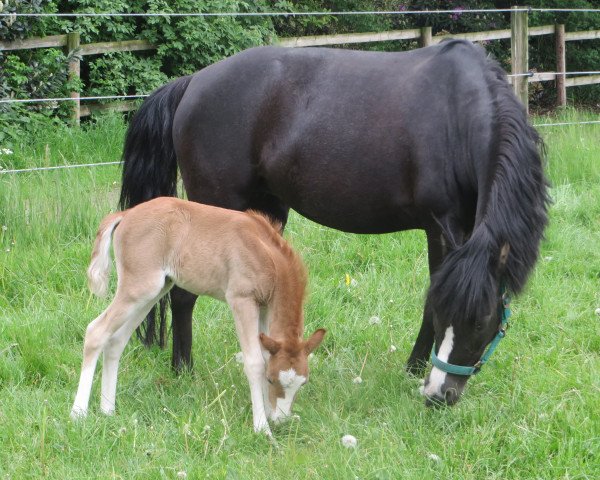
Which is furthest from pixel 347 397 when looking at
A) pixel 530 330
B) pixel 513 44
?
pixel 513 44

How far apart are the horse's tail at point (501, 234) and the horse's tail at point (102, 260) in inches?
59.4

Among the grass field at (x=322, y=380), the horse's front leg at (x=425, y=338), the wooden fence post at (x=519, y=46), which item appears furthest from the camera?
the wooden fence post at (x=519, y=46)

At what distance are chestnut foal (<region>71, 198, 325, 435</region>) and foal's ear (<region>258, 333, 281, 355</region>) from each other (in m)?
0.04

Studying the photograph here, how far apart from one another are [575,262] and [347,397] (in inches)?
93.8

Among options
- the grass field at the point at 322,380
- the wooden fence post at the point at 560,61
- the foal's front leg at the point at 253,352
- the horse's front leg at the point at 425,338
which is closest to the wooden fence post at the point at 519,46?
the grass field at the point at 322,380

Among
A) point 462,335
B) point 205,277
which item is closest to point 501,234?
point 462,335

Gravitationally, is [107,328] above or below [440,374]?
above

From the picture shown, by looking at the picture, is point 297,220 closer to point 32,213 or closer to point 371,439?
point 32,213

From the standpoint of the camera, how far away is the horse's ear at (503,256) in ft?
11.3

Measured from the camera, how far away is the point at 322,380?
4211 mm

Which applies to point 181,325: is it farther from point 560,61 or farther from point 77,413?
point 560,61

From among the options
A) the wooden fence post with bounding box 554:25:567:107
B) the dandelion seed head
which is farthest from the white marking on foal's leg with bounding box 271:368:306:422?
the wooden fence post with bounding box 554:25:567:107

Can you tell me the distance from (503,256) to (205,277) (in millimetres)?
1336

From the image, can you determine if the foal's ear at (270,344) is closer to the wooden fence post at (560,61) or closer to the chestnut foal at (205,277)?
the chestnut foal at (205,277)
